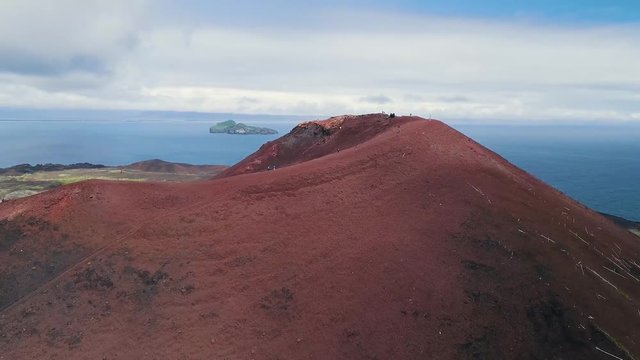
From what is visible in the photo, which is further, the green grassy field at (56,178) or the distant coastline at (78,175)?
the distant coastline at (78,175)

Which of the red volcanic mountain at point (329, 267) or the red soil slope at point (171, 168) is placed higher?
the red volcanic mountain at point (329, 267)

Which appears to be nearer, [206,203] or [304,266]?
[304,266]

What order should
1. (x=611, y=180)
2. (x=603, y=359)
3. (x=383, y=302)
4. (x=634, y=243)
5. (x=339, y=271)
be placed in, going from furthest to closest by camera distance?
(x=611, y=180) < (x=634, y=243) < (x=339, y=271) < (x=383, y=302) < (x=603, y=359)

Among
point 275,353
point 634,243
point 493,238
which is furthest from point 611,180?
point 275,353

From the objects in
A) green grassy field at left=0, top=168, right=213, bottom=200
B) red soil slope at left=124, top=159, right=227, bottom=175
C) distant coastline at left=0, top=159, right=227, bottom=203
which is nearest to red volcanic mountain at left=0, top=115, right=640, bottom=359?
distant coastline at left=0, top=159, right=227, bottom=203

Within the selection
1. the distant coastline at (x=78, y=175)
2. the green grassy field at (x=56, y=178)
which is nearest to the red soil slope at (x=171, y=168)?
the distant coastline at (x=78, y=175)

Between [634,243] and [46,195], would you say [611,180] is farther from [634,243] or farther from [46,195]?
[46,195]

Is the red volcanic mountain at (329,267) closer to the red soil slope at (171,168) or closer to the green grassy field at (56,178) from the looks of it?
the green grassy field at (56,178)

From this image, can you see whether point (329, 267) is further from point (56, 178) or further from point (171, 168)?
point (171, 168)

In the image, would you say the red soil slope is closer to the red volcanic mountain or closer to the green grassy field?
the green grassy field
